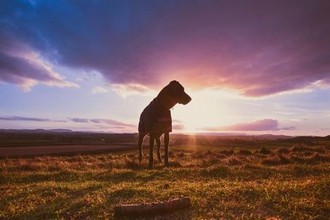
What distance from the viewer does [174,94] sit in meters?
17.0

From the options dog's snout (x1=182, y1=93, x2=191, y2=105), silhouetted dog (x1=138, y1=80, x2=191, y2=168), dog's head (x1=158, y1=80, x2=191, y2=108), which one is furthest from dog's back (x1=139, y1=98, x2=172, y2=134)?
dog's snout (x1=182, y1=93, x2=191, y2=105)

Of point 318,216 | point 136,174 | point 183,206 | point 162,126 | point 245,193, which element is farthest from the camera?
point 162,126

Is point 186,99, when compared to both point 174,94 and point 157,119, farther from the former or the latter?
point 157,119

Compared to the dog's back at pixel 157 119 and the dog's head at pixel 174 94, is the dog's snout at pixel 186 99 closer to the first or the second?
the dog's head at pixel 174 94

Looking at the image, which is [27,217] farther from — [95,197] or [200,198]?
[200,198]

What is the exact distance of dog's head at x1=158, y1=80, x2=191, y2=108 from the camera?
56.0ft

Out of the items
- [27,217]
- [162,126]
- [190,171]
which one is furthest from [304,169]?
[27,217]

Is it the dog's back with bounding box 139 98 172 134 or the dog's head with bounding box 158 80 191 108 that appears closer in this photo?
the dog's head with bounding box 158 80 191 108

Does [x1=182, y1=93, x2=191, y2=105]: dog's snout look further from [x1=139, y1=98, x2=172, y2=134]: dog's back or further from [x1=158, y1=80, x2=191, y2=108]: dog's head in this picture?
[x1=139, y1=98, x2=172, y2=134]: dog's back

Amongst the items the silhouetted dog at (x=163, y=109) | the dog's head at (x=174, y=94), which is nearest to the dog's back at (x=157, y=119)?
the silhouetted dog at (x=163, y=109)

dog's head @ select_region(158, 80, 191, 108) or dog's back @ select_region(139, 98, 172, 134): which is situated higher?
dog's head @ select_region(158, 80, 191, 108)

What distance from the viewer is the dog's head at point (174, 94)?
1706 cm

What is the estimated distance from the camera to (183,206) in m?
8.44

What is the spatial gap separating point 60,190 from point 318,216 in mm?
8418
